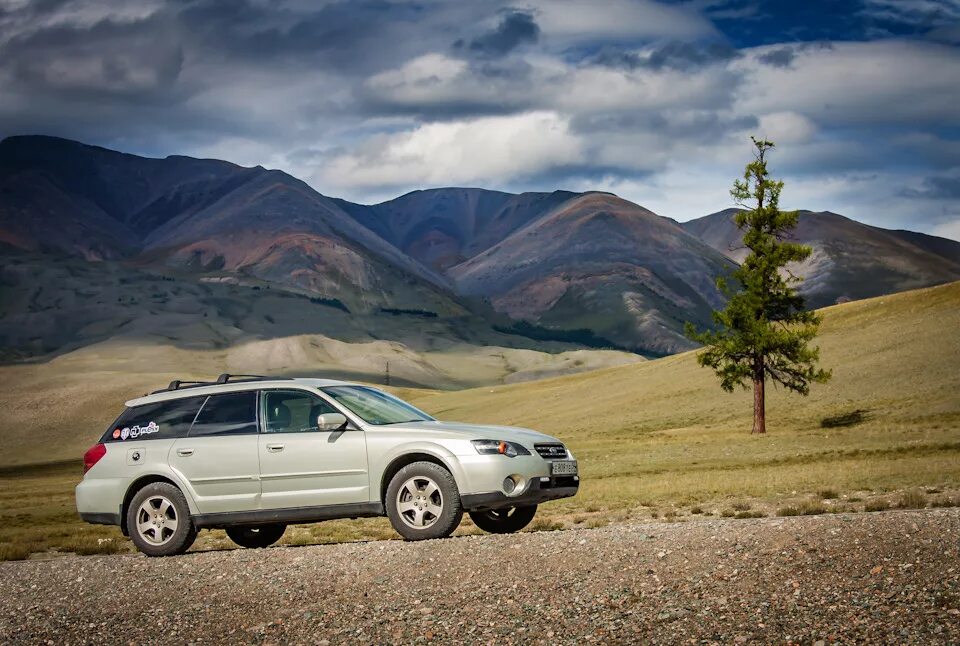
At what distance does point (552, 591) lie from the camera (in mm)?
9070

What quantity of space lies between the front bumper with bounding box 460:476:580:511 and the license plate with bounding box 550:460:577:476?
61 mm

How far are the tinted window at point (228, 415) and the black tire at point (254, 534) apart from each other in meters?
2.21

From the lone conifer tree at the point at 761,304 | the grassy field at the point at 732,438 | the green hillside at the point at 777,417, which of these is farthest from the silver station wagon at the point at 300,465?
the lone conifer tree at the point at 761,304

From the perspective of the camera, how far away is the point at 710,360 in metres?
54.3

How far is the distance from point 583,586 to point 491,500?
331cm

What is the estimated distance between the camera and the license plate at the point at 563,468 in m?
13.0

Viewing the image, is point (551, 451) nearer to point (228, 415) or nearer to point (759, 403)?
point (228, 415)

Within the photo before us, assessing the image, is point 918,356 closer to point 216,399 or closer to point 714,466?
point 714,466

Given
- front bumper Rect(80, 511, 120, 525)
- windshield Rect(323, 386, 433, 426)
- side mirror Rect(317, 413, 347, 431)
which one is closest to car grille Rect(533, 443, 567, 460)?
windshield Rect(323, 386, 433, 426)

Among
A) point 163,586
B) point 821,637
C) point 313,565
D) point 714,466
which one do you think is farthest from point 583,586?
point 714,466

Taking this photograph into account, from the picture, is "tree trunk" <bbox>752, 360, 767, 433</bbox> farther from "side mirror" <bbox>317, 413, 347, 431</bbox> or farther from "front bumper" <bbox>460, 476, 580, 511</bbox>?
"side mirror" <bbox>317, 413, 347, 431</bbox>

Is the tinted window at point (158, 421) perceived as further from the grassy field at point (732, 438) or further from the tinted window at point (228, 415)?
the grassy field at point (732, 438)

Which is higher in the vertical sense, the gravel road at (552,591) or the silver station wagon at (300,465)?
the silver station wagon at (300,465)

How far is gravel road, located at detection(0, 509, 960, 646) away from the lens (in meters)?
7.75
